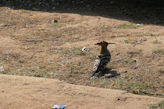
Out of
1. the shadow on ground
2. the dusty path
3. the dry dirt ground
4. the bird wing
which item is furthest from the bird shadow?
the shadow on ground

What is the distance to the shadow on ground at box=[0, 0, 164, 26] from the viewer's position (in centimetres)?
1095

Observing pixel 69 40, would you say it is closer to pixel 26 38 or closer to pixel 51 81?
pixel 26 38

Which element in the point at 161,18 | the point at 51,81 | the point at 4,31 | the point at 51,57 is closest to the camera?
the point at 51,81

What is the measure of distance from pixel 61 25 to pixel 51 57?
2234 millimetres

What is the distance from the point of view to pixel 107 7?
11.7 metres

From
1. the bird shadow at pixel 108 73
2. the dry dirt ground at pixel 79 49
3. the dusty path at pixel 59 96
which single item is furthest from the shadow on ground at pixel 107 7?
the dusty path at pixel 59 96

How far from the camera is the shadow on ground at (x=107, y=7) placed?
35.9ft

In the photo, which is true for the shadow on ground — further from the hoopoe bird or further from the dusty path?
the dusty path

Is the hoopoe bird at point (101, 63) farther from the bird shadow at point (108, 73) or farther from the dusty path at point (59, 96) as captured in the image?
the dusty path at point (59, 96)

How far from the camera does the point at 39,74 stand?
7.27m

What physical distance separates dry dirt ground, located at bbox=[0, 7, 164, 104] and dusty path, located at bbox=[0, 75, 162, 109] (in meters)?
0.55

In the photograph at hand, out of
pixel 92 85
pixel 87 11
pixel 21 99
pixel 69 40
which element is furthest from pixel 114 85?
pixel 87 11

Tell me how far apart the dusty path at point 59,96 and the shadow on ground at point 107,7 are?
15.9ft

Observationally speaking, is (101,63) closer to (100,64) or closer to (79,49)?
(100,64)
